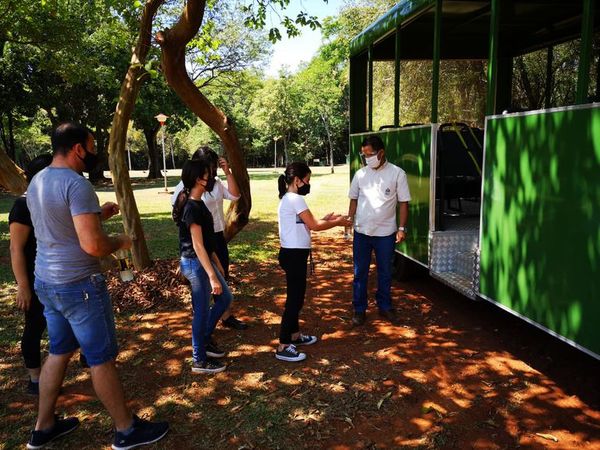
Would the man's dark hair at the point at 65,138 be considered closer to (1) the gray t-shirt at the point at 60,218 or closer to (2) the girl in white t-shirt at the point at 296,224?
(1) the gray t-shirt at the point at 60,218

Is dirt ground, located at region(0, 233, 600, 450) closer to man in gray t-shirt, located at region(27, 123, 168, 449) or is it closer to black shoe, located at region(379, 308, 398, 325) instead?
black shoe, located at region(379, 308, 398, 325)

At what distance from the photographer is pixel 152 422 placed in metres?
3.36

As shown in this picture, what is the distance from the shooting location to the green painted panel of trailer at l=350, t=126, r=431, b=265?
16.8ft

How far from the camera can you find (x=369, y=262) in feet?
16.5

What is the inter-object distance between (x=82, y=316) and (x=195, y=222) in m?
1.10

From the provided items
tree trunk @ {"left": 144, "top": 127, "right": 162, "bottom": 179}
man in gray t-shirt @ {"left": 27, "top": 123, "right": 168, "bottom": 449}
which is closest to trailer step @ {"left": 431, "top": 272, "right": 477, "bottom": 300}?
man in gray t-shirt @ {"left": 27, "top": 123, "right": 168, "bottom": 449}

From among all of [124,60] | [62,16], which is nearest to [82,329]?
[62,16]

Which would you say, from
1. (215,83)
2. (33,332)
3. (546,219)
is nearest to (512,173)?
(546,219)

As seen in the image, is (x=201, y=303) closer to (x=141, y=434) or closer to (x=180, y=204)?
(x=180, y=204)

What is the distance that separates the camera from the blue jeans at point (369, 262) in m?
4.93

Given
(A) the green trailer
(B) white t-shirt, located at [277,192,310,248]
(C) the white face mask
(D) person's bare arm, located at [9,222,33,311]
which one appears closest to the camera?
(A) the green trailer

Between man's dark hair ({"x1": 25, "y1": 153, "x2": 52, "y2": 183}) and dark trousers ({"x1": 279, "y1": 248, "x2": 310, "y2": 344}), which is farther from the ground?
man's dark hair ({"x1": 25, "y1": 153, "x2": 52, "y2": 183})

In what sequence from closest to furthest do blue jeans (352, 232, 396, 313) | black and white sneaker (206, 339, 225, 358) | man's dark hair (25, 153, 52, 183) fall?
man's dark hair (25, 153, 52, 183)
black and white sneaker (206, 339, 225, 358)
blue jeans (352, 232, 396, 313)

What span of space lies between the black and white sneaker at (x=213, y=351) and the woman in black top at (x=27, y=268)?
1347 millimetres
